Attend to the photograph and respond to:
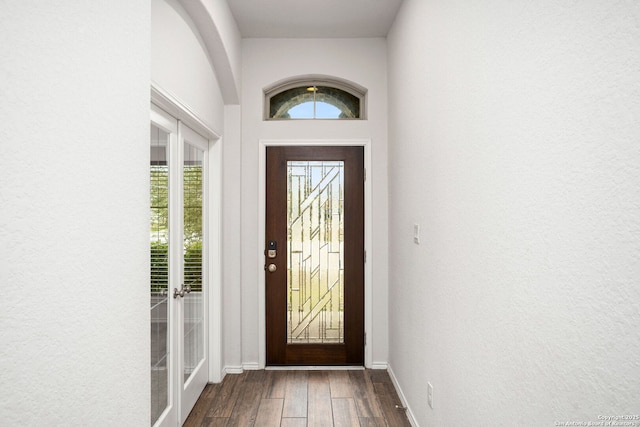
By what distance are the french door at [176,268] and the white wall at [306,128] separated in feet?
1.94

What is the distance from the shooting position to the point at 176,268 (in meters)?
2.42

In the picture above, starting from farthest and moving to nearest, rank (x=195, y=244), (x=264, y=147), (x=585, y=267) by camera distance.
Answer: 1. (x=264, y=147)
2. (x=195, y=244)
3. (x=585, y=267)

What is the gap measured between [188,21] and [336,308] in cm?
251

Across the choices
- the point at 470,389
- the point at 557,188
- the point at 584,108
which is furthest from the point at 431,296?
the point at 584,108

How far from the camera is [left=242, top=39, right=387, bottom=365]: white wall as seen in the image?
3588 mm

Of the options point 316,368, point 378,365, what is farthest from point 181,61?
point 378,365

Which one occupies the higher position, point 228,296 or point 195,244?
point 195,244

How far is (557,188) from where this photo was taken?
3.47 ft

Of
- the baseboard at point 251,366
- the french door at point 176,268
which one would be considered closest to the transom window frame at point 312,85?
the french door at point 176,268

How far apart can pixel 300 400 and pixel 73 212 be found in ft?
7.95

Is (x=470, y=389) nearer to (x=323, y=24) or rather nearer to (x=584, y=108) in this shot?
(x=584, y=108)

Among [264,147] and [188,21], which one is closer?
[188,21]

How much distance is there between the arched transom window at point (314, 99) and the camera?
3.70 metres

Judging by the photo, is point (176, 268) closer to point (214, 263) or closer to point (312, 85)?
point (214, 263)
